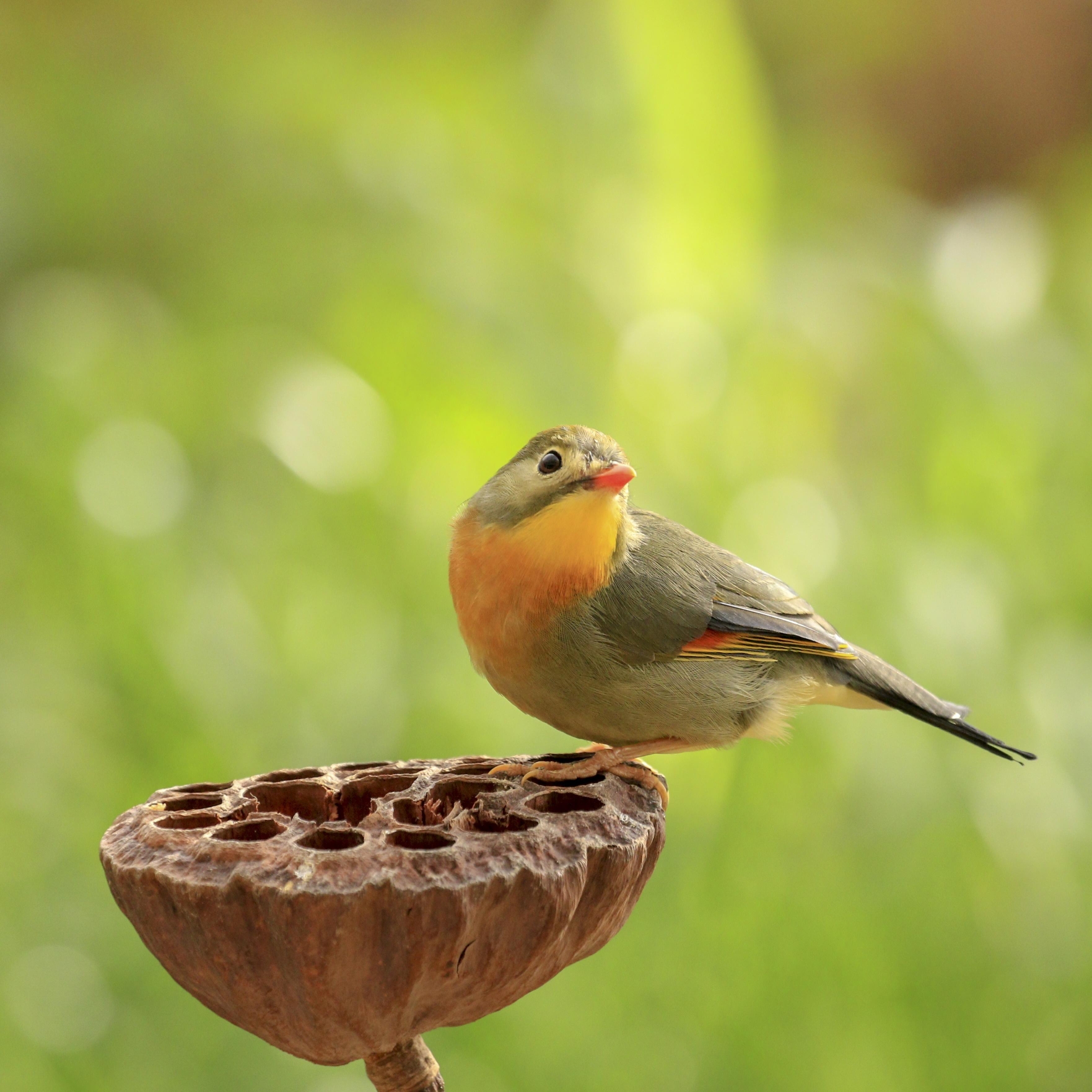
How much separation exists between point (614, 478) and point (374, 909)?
68 cm

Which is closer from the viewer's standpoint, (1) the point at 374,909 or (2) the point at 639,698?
(1) the point at 374,909

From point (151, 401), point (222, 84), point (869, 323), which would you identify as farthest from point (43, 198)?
point (869, 323)

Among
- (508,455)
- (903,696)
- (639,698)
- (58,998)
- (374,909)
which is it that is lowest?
(58,998)

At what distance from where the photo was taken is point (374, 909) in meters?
1.19

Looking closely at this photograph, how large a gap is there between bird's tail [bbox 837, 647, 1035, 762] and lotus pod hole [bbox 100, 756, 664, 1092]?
24.3 inches

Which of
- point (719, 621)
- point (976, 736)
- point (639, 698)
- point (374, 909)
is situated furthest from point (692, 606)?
point (374, 909)

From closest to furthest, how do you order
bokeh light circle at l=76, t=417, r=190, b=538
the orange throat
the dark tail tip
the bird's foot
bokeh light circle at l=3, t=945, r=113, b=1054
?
1. the bird's foot
2. the orange throat
3. the dark tail tip
4. bokeh light circle at l=3, t=945, r=113, b=1054
5. bokeh light circle at l=76, t=417, r=190, b=538

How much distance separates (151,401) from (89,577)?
2.37 feet

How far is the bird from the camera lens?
5.52 feet

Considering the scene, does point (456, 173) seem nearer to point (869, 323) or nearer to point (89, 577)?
point (869, 323)

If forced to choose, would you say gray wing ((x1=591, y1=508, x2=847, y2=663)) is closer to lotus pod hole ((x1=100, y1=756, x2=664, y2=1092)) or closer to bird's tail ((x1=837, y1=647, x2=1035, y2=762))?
bird's tail ((x1=837, y1=647, x2=1035, y2=762))


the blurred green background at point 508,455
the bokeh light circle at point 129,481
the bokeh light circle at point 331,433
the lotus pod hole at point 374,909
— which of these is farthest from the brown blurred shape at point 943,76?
the lotus pod hole at point 374,909

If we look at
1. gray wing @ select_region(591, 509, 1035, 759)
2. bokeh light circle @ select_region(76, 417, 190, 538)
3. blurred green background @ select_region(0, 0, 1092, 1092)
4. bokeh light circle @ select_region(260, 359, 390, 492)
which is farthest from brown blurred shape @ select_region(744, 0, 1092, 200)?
gray wing @ select_region(591, 509, 1035, 759)

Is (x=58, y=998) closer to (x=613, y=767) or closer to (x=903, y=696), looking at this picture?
(x=613, y=767)
